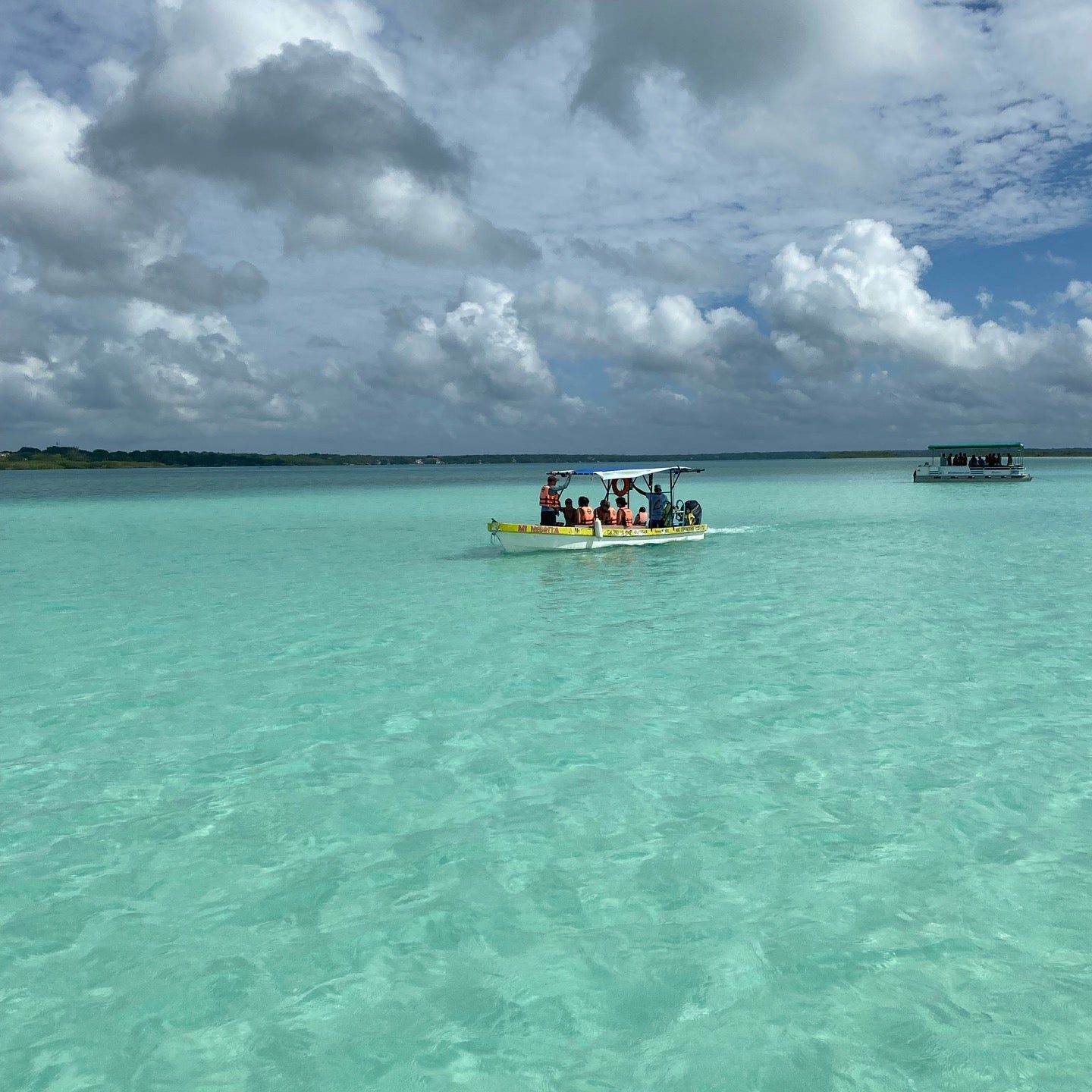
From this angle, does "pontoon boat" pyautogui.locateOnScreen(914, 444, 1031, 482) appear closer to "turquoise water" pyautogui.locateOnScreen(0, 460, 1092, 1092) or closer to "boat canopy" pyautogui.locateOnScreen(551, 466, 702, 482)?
"boat canopy" pyautogui.locateOnScreen(551, 466, 702, 482)

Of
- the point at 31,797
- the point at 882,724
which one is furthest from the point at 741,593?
the point at 31,797

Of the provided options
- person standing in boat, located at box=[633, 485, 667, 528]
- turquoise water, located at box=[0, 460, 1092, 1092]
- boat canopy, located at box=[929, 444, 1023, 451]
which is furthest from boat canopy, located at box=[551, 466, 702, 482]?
boat canopy, located at box=[929, 444, 1023, 451]

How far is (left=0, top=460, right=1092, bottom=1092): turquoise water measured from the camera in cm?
617

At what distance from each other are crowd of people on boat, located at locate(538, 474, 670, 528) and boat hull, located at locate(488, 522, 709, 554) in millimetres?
375

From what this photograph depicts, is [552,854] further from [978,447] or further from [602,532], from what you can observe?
[978,447]

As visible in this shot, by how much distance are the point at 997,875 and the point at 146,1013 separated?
299 inches

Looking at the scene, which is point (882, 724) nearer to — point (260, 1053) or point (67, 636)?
point (260, 1053)

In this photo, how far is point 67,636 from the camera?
2108cm

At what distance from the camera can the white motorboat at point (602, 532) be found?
34.6m

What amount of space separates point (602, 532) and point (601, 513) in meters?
1.14

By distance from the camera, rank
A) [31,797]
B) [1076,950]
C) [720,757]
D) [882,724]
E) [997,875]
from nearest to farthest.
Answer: [1076,950]
[997,875]
[31,797]
[720,757]
[882,724]

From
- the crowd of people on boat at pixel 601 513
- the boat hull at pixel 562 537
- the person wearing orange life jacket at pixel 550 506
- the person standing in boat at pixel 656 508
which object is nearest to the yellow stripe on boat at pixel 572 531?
the boat hull at pixel 562 537

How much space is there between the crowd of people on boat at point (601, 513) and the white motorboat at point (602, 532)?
0.24 meters

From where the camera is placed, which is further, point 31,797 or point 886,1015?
point 31,797
